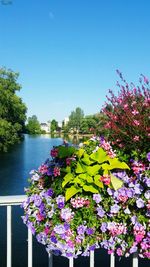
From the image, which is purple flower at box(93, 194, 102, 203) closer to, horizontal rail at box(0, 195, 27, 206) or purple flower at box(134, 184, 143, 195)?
purple flower at box(134, 184, 143, 195)

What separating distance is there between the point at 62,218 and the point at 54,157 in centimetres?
40

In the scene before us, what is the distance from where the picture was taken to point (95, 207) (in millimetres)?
1857

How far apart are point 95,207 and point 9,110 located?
38.7 meters

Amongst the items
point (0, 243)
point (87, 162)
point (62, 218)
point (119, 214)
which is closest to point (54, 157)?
point (87, 162)

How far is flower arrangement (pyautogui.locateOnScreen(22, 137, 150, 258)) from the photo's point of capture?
1849 millimetres

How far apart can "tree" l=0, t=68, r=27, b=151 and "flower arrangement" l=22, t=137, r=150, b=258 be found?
3012cm

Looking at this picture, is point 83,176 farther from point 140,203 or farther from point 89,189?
point 140,203

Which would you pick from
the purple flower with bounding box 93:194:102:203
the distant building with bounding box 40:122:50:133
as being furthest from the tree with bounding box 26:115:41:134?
the purple flower with bounding box 93:194:102:203

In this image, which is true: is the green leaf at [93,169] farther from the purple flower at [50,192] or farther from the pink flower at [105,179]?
the purple flower at [50,192]

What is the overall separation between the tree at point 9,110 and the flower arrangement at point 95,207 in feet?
98.8

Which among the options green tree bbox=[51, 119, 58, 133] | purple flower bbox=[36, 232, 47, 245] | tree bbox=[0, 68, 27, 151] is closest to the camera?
purple flower bbox=[36, 232, 47, 245]

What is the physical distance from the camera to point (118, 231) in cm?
187

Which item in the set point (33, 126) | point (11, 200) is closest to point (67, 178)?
point (11, 200)

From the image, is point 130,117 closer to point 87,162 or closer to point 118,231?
point 87,162
